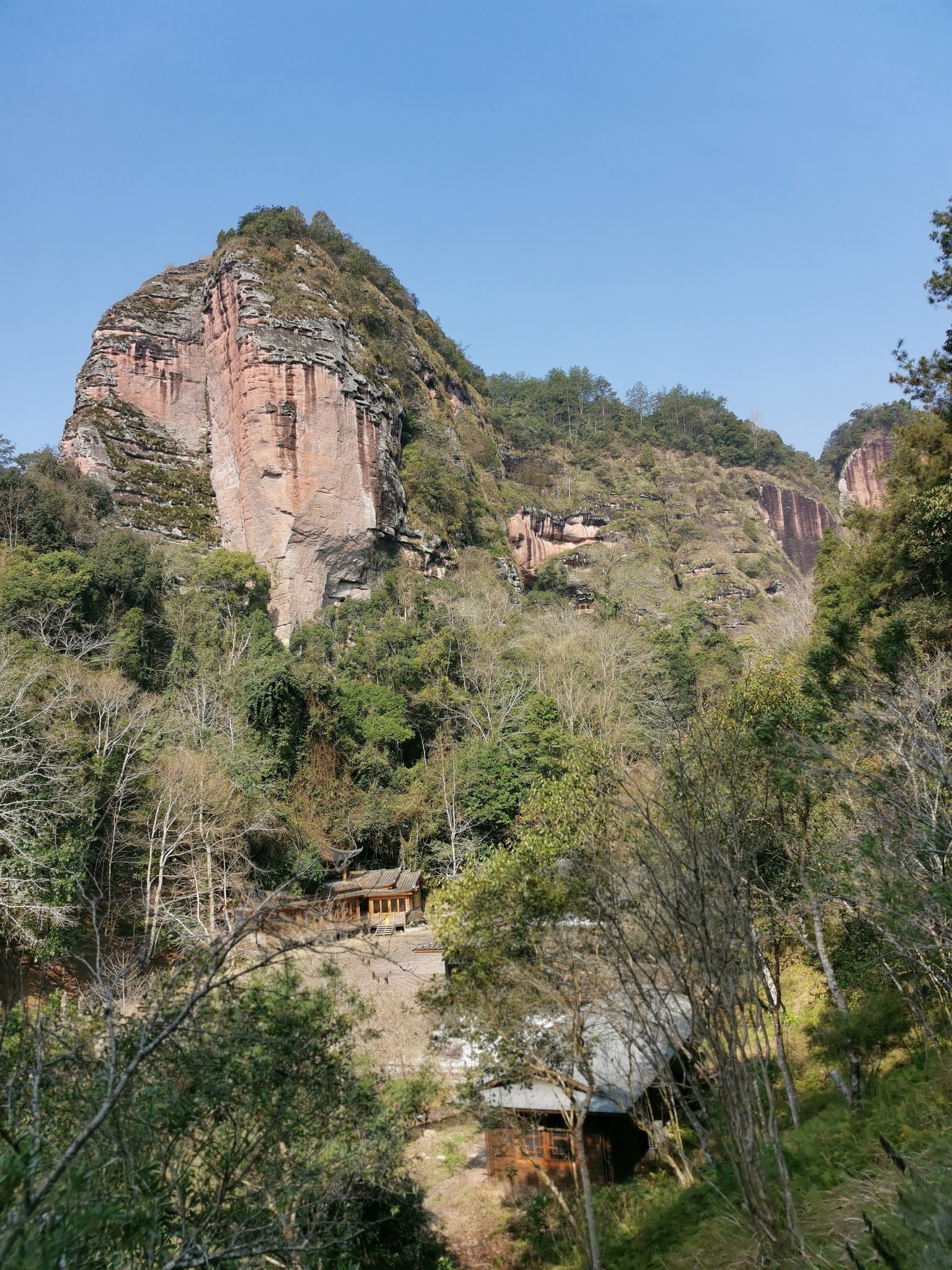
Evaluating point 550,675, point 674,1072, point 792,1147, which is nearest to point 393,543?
point 550,675

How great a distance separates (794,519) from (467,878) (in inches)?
2422

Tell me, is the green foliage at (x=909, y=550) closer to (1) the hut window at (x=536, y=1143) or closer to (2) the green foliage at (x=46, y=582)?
(1) the hut window at (x=536, y=1143)

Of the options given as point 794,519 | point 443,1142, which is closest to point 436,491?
point 443,1142

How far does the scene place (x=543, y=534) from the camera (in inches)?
2180

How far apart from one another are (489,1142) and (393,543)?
29177mm

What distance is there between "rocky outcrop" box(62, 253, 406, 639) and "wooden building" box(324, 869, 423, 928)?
13819 mm

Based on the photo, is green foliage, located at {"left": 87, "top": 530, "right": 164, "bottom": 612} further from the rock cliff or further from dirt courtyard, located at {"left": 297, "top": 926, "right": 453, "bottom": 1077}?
dirt courtyard, located at {"left": 297, "top": 926, "right": 453, "bottom": 1077}

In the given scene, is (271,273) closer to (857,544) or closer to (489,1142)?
(857,544)

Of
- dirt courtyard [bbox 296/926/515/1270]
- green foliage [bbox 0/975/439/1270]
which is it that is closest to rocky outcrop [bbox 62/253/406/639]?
dirt courtyard [bbox 296/926/515/1270]

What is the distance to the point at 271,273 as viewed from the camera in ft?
131

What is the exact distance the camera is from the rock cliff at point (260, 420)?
36.0m

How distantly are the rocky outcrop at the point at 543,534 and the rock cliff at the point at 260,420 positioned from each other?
13.1 meters

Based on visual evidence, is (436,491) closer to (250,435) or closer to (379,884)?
(250,435)

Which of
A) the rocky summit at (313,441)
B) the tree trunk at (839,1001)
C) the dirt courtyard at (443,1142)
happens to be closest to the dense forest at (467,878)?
the tree trunk at (839,1001)
